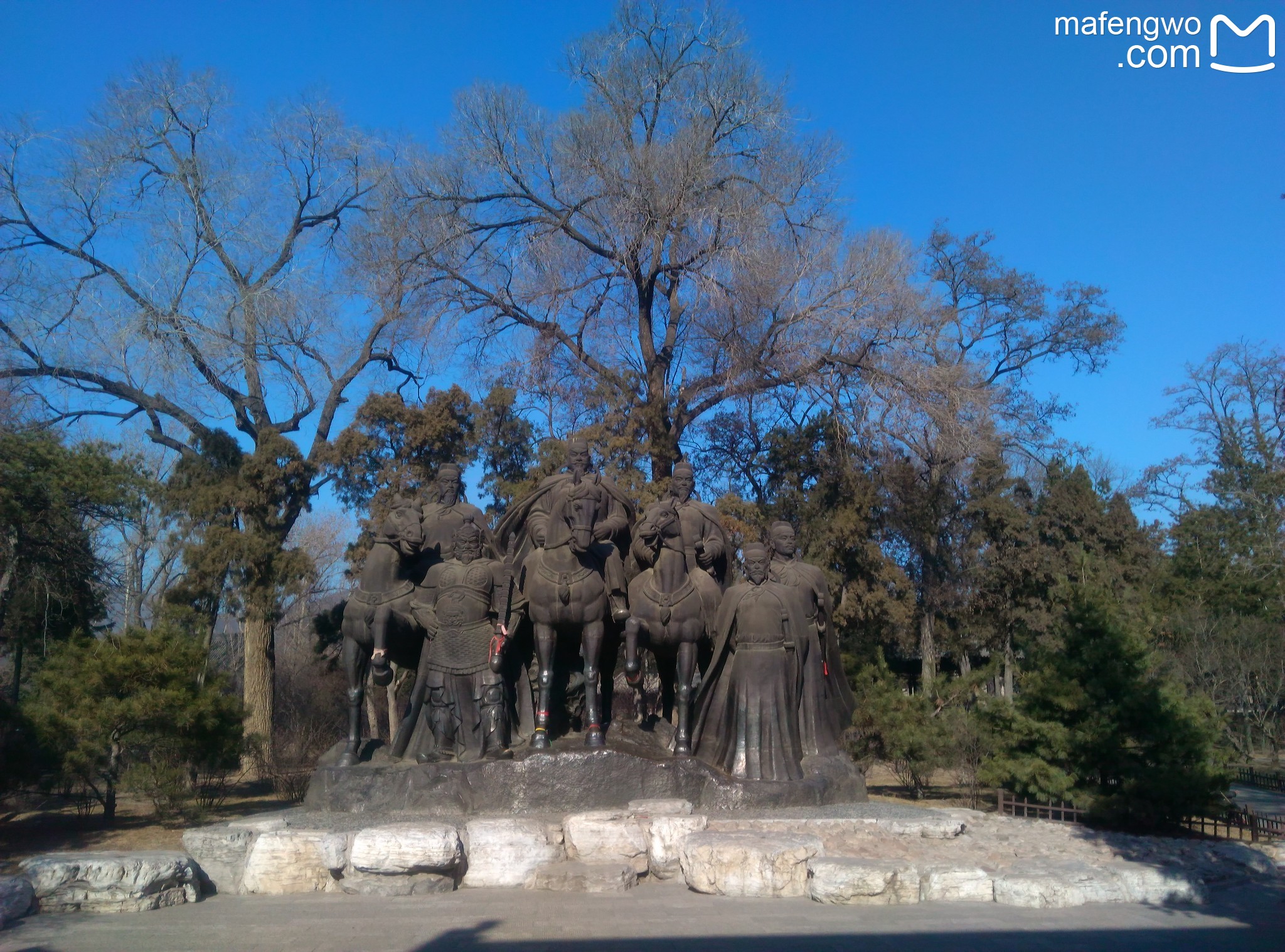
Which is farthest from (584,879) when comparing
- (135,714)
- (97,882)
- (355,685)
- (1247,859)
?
(135,714)

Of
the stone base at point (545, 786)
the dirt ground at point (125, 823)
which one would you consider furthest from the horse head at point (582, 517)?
the dirt ground at point (125, 823)

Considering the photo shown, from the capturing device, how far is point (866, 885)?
730 centimetres

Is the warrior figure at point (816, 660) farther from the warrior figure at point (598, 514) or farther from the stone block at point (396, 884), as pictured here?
the stone block at point (396, 884)

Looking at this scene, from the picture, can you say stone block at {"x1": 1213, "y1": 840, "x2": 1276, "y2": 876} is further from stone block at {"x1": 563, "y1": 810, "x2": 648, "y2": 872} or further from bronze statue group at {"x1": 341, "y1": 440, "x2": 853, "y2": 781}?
stone block at {"x1": 563, "y1": 810, "x2": 648, "y2": 872}

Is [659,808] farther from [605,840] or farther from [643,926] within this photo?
[643,926]

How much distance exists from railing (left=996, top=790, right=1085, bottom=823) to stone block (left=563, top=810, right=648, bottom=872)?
4699 mm

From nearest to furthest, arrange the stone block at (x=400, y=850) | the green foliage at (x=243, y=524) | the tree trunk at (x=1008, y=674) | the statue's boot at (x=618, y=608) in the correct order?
the stone block at (x=400, y=850)
the statue's boot at (x=618, y=608)
the green foliage at (x=243, y=524)
the tree trunk at (x=1008, y=674)

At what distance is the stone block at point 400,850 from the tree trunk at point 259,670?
39.4 ft

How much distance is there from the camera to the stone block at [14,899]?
276 inches

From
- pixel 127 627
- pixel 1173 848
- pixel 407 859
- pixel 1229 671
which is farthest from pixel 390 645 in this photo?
pixel 1229 671

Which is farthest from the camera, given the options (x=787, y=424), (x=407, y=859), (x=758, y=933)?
(x=787, y=424)

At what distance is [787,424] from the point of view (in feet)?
76.4

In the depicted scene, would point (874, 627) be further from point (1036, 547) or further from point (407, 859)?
point (407, 859)

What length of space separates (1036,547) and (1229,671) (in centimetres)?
Answer: 824
